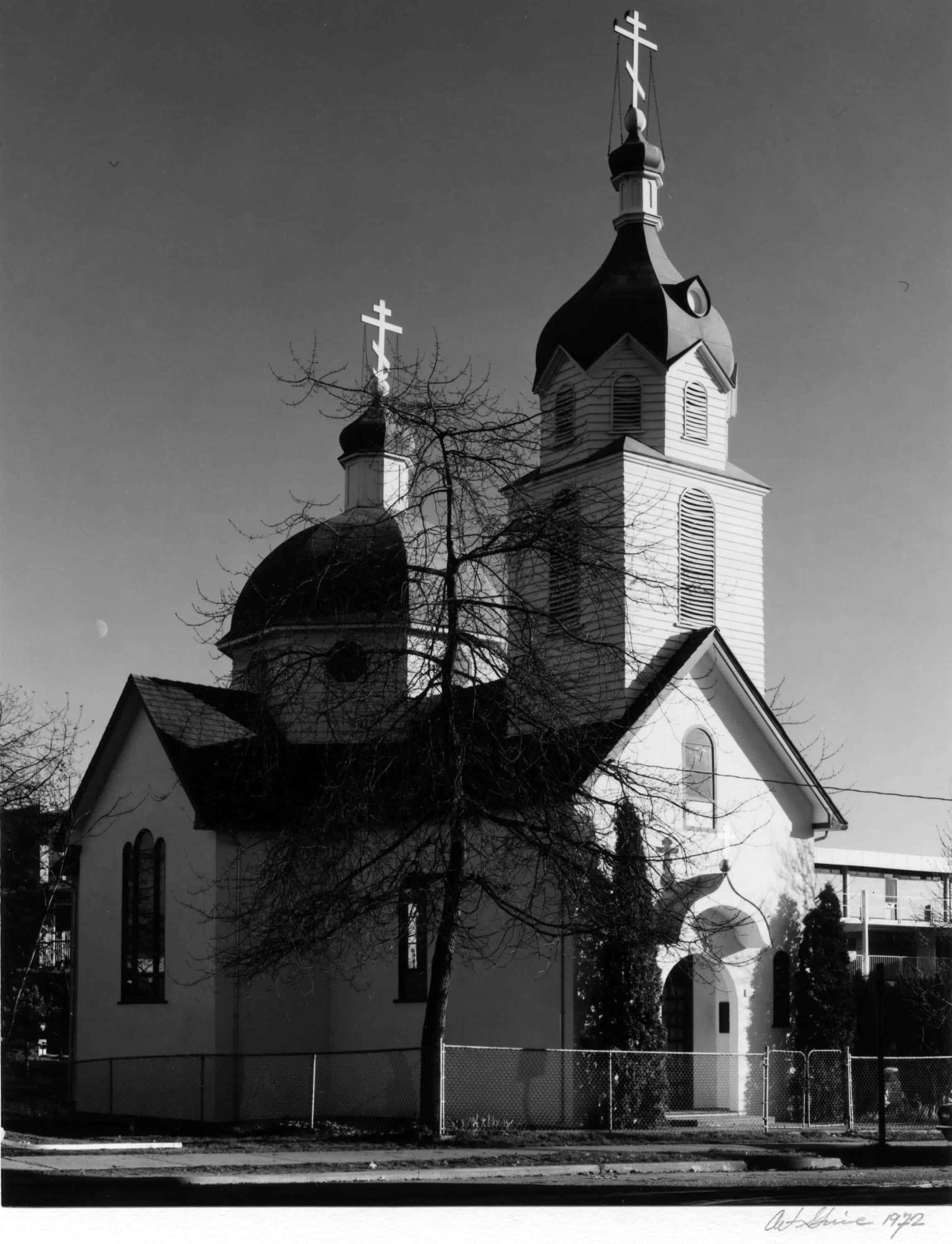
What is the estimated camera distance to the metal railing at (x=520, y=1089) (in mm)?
25922

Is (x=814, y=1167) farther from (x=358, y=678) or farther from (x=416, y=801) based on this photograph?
(x=358, y=678)

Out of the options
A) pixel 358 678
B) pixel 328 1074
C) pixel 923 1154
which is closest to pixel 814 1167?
pixel 923 1154

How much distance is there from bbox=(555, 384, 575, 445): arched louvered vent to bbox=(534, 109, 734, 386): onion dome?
0.62m

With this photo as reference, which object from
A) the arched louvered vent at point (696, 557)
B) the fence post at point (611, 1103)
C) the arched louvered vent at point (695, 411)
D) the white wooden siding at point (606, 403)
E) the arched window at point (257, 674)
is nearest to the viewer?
the arched window at point (257, 674)

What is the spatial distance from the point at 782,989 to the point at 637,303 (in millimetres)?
13687

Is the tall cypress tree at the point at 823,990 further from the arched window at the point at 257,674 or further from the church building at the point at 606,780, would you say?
the arched window at the point at 257,674

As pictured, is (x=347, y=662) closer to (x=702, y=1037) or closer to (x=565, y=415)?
(x=565, y=415)

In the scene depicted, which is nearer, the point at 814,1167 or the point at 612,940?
the point at 814,1167

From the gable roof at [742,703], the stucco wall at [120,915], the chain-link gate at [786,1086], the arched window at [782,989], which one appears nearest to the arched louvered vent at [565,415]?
the gable roof at [742,703]

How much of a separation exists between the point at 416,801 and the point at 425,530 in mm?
3841

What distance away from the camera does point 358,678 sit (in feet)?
74.2

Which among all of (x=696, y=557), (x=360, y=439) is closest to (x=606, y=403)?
(x=696, y=557)

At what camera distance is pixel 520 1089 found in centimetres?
2631
